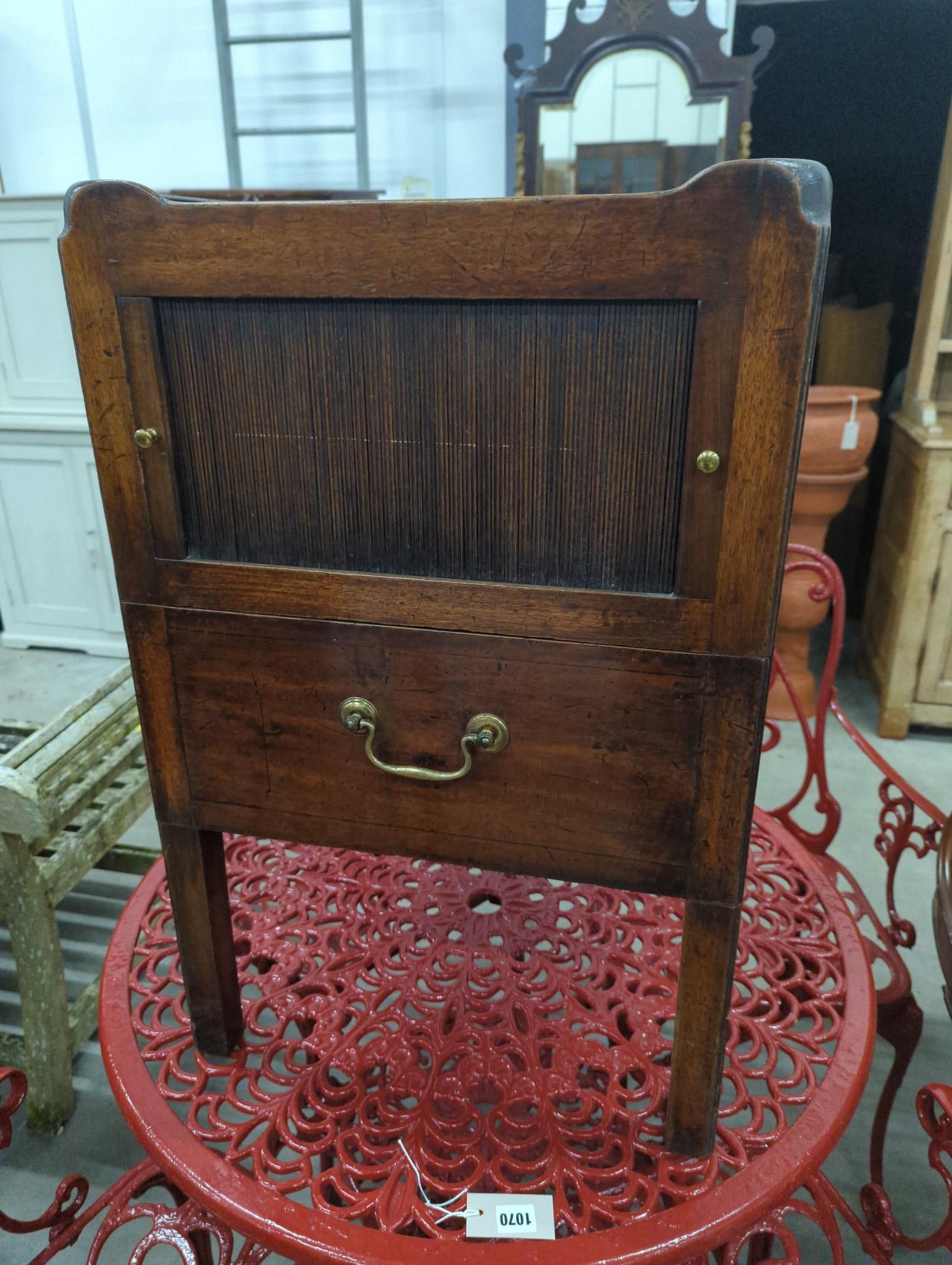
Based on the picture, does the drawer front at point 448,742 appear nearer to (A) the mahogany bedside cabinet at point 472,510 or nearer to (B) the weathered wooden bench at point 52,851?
(A) the mahogany bedside cabinet at point 472,510

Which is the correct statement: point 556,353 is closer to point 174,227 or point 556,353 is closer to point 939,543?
point 174,227

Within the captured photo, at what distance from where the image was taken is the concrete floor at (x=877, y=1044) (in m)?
1.32

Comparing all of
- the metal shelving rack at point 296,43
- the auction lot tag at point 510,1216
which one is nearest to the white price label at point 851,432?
the metal shelving rack at point 296,43

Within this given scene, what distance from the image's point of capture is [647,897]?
119cm

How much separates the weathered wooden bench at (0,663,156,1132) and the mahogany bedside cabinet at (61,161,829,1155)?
2.27ft

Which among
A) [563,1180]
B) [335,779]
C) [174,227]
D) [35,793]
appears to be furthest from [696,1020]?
[35,793]

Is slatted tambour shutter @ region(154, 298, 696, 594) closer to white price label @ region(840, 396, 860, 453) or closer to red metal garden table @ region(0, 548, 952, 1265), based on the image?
red metal garden table @ region(0, 548, 952, 1265)

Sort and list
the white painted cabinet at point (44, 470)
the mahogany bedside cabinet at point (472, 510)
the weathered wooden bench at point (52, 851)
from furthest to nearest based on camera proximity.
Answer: the white painted cabinet at point (44, 470)
the weathered wooden bench at point (52, 851)
the mahogany bedside cabinet at point (472, 510)

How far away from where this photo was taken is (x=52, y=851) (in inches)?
63.7

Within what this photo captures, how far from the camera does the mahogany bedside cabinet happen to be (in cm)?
56

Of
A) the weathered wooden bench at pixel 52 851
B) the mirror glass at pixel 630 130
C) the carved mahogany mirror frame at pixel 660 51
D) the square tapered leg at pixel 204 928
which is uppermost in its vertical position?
the carved mahogany mirror frame at pixel 660 51

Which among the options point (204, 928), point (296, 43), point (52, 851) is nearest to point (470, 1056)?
point (204, 928)

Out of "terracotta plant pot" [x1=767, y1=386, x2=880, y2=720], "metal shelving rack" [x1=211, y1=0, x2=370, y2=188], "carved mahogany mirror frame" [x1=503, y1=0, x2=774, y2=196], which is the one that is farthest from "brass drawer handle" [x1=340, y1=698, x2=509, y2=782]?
"metal shelving rack" [x1=211, y1=0, x2=370, y2=188]

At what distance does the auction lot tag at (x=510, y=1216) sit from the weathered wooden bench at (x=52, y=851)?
0.86 meters
